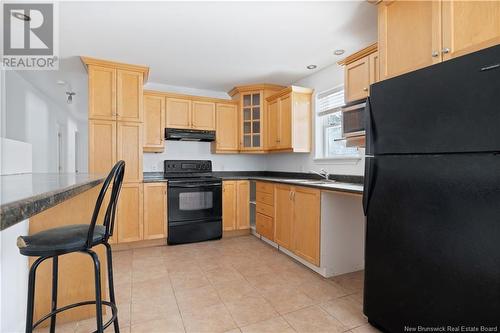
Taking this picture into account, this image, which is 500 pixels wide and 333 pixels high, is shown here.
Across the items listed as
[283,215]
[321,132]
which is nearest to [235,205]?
[283,215]

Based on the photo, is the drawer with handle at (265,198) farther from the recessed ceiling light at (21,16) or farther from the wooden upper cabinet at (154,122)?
the recessed ceiling light at (21,16)

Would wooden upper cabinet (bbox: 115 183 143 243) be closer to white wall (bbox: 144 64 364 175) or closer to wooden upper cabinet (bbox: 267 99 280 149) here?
white wall (bbox: 144 64 364 175)

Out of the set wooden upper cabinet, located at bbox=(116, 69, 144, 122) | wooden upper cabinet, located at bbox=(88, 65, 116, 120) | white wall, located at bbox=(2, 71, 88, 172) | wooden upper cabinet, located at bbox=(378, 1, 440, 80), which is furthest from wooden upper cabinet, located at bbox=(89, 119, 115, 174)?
wooden upper cabinet, located at bbox=(378, 1, 440, 80)

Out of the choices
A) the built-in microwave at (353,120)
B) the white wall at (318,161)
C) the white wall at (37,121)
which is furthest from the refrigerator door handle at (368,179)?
the white wall at (37,121)

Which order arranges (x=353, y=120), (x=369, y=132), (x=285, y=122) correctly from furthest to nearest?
1. (x=285, y=122)
2. (x=353, y=120)
3. (x=369, y=132)

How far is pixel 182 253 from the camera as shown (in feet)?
11.1

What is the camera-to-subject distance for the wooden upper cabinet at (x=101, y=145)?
332 cm

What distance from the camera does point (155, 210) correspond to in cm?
366

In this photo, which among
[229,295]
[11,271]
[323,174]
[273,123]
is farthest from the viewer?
[273,123]

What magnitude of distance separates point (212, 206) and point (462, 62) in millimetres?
3320

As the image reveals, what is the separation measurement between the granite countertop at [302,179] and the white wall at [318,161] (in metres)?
0.08

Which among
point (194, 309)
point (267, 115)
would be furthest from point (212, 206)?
point (194, 309)

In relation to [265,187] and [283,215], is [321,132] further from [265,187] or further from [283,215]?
[283,215]

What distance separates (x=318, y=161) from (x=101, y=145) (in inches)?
114
